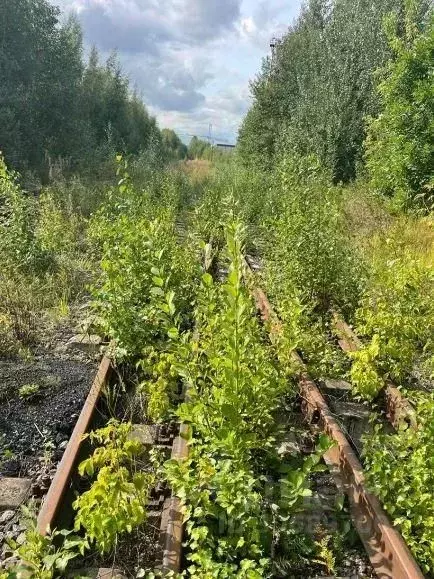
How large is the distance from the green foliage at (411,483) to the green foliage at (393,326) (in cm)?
122

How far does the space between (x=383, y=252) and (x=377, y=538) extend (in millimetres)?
5838

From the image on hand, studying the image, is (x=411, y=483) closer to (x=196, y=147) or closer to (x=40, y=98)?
(x=40, y=98)

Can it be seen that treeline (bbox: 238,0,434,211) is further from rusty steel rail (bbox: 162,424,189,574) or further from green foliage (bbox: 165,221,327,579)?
rusty steel rail (bbox: 162,424,189,574)

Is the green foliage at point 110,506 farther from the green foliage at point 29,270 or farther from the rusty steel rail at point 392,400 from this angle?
the green foliage at point 29,270

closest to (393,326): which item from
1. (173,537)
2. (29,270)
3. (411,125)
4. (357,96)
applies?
(173,537)

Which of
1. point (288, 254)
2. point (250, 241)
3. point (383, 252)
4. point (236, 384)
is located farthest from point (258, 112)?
point (236, 384)

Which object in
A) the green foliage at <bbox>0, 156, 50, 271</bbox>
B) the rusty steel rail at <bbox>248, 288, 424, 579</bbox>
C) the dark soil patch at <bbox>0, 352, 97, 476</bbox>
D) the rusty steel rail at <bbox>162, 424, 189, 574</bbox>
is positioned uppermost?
the green foliage at <bbox>0, 156, 50, 271</bbox>

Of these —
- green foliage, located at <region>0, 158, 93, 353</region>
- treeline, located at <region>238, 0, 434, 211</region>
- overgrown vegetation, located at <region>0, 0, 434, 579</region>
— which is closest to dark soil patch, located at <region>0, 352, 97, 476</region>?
overgrown vegetation, located at <region>0, 0, 434, 579</region>

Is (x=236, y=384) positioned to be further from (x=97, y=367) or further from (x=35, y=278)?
(x=35, y=278)

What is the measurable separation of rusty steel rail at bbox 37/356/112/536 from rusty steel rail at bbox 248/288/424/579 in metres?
1.81

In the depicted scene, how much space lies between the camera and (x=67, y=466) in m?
3.29

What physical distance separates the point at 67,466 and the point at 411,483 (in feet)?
7.17

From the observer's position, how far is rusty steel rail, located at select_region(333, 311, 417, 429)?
397cm

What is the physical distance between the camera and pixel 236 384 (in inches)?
121
